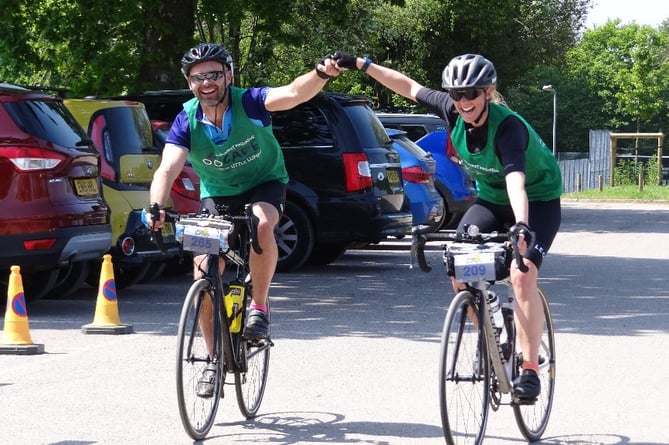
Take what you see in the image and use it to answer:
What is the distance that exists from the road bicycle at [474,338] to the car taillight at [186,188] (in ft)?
24.9

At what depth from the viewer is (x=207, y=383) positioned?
22.3 ft

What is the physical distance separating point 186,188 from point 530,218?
298 inches

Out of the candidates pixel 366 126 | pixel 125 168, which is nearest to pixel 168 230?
pixel 125 168

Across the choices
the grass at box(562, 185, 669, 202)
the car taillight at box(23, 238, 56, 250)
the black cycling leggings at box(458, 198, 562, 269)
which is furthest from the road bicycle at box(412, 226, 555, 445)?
the grass at box(562, 185, 669, 202)

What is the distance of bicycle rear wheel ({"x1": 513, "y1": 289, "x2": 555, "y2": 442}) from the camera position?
22.3 ft

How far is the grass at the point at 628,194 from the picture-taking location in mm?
40938

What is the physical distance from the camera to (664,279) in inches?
620

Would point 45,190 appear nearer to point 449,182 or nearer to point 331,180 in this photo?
point 331,180

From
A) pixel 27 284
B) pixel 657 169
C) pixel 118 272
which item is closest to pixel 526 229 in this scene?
pixel 27 284

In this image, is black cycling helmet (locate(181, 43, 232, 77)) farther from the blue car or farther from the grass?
the grass

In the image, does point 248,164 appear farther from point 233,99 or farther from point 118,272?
point 118,272

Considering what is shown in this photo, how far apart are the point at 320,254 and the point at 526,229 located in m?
11.3

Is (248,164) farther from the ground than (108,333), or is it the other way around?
(248,164)

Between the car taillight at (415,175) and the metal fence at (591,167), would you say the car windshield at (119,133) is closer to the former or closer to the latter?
the car taillight at (415,175)
